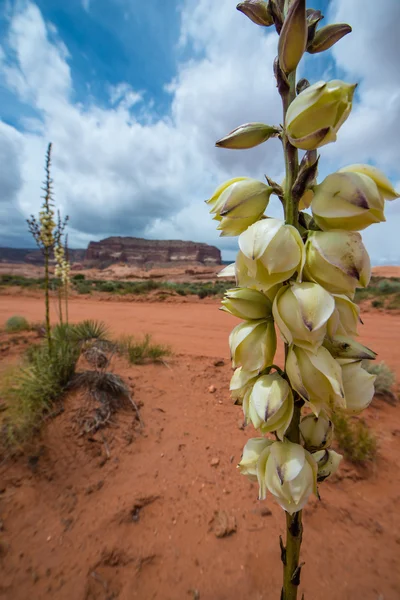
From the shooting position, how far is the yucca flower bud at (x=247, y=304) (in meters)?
0.79

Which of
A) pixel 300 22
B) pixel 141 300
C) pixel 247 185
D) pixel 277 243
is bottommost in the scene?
pixel 141 300

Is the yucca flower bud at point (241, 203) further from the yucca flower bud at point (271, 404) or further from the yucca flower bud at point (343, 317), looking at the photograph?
the yucca flower bud at point (271, 404)

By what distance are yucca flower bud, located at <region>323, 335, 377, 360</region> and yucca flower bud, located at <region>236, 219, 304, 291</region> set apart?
8.1 inches

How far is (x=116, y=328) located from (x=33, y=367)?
422cm

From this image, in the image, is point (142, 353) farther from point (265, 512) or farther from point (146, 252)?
point (146, 252)

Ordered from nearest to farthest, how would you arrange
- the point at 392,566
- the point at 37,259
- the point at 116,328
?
the point at 392,566 → the point at 116,328 → the point at 37,259

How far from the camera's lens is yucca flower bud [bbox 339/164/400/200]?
2.40ft

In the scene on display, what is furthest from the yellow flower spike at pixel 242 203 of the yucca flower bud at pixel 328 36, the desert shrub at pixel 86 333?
A: the desert shrub at pixel 86 333

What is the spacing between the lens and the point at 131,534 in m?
1.78

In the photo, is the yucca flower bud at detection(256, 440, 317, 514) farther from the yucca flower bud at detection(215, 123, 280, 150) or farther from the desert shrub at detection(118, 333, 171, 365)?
the desert shrub at detection(118, 333, 171, 365)

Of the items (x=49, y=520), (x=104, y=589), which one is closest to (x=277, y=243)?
(x=104, y=589)

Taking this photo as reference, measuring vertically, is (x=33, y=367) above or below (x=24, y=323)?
above

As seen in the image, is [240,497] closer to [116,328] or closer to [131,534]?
[131,534]

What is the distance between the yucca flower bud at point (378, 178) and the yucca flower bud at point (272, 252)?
0.23m
